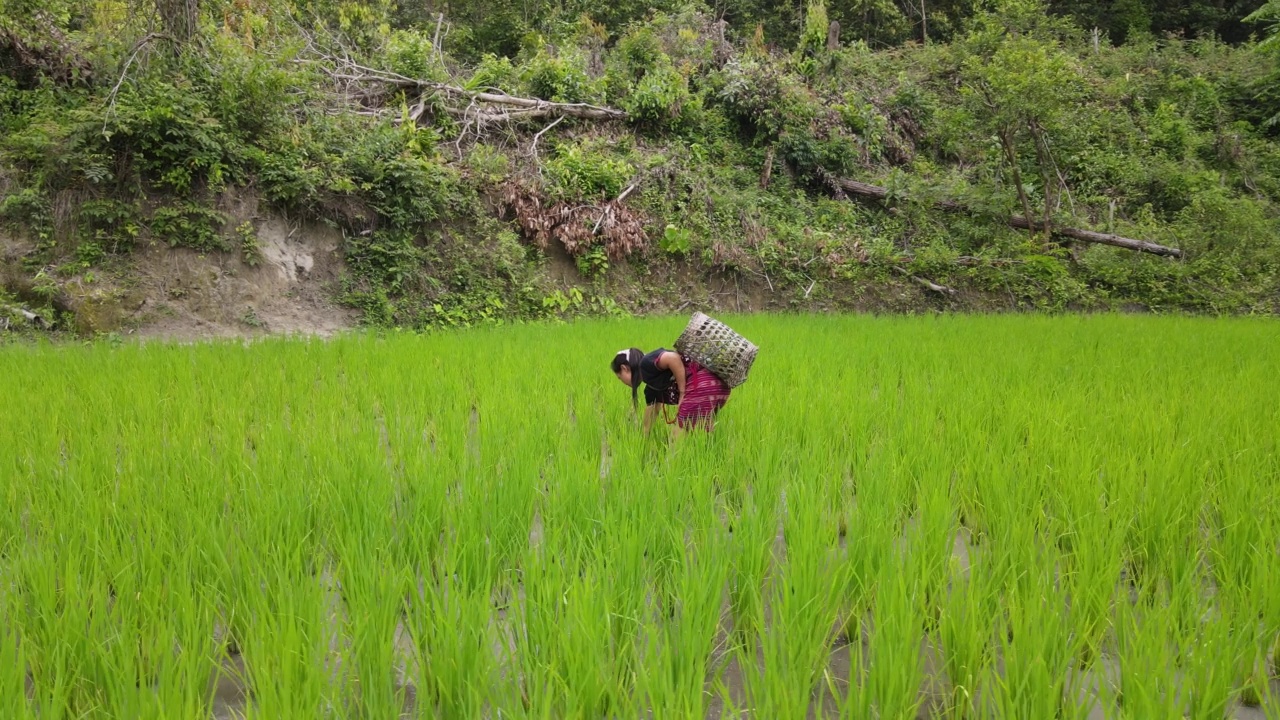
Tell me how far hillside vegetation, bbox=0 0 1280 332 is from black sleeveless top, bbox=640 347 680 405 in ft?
15.9

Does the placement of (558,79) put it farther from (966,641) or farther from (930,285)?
(966,641)

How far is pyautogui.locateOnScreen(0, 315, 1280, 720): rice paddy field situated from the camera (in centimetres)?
97

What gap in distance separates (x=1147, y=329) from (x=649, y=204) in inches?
234

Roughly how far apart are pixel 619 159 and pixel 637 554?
8281mm

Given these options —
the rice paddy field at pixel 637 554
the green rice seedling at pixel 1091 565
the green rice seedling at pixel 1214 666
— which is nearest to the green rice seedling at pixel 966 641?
the rice paddy field at pixel 637 554

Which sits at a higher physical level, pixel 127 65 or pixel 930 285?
pixel 127 65

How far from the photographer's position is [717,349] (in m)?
2.25

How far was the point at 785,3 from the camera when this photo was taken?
15.3m

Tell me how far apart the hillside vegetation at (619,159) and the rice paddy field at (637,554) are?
3.92 meters

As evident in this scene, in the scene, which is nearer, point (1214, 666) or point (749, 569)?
point (1214, 666)

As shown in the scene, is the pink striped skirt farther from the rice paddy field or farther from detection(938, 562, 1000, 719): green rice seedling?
detection(938, 562, 1000, 719): green rice seedling

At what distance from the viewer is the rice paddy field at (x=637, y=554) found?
968mm

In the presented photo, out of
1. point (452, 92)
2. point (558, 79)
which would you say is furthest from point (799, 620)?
point (558, 79)

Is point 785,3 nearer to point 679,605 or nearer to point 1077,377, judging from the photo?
point 1077,377
